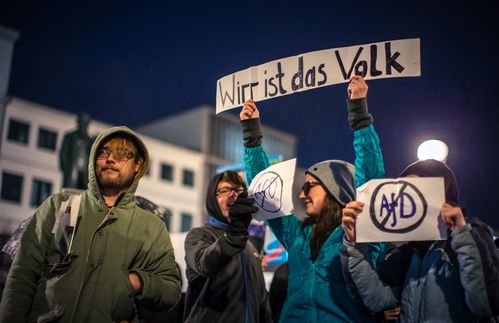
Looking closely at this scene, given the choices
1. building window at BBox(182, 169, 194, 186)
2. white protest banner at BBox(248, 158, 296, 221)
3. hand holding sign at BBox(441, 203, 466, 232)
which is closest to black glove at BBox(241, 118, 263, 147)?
white protest banner at BBox(248, 158, 296, 221)

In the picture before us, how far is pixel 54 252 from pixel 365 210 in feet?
5.47

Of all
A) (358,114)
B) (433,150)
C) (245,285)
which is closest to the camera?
(358,114)

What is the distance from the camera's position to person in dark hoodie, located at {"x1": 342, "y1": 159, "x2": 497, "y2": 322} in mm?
3086

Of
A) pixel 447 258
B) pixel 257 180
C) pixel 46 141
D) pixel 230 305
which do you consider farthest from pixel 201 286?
pixel 46 141

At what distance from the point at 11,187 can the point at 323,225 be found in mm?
41641

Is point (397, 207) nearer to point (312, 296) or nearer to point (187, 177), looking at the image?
point (312, 296)

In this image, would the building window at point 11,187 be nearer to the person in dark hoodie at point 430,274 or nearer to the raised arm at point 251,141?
the raised arm at point 251,141

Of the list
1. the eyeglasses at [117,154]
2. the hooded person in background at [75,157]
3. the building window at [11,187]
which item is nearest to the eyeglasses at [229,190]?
the eyeglasses at [117,154]

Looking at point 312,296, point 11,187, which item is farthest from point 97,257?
point 11,187

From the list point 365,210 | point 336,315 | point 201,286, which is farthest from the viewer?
point 201,286

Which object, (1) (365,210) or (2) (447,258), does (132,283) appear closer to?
(1) (365,210)

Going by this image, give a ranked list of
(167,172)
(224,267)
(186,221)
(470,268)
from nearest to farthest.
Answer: (470,268)
(224,267)
(167,172)
(186,221)

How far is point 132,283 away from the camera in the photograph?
339 cm

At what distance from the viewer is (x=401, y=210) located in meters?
3.29
